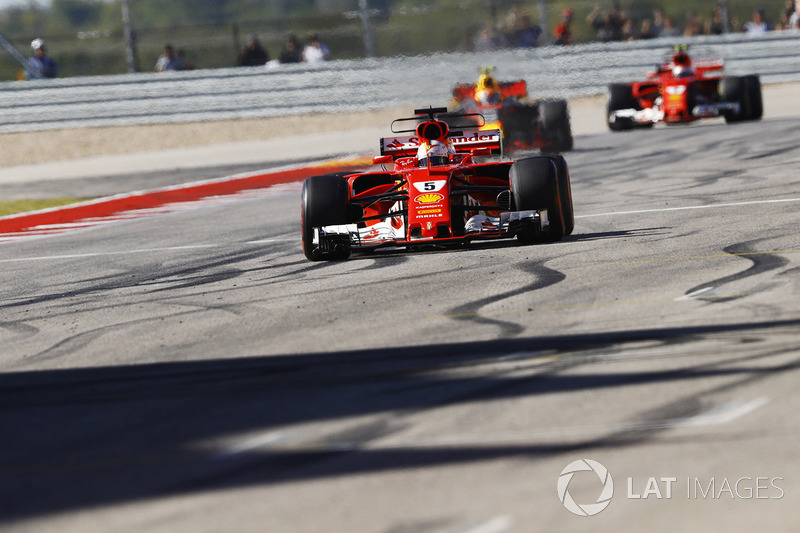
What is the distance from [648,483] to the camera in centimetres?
383

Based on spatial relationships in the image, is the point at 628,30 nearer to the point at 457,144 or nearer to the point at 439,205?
the point at 457,144

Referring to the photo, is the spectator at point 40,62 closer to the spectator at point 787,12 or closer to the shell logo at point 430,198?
the spectator at point 787,12

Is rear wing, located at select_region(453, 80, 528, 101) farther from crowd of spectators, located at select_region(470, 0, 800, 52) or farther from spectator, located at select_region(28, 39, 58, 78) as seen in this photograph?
spectator, located at select_region(28, 39, 58, 78)

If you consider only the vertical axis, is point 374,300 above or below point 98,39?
below

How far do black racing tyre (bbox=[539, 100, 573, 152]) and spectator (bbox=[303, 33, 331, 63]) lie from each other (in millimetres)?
9961

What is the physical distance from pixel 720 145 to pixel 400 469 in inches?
530

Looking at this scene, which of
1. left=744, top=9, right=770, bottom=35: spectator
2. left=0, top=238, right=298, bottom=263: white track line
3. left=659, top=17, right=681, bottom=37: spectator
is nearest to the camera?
left=0, top=238, right=298, bottom=263: white track line

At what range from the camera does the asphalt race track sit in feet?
12.4

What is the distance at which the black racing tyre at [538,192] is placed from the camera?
8.95 meters

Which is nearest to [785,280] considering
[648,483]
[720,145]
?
[648,483]

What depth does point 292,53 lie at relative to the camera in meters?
26.4

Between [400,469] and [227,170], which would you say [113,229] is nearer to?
[227,170]

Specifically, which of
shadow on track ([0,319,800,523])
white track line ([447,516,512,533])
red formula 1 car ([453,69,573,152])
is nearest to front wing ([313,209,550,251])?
shadow on track ([0,319,800,523])

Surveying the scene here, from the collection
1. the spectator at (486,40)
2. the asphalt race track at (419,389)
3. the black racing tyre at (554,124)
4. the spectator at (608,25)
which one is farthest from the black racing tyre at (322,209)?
the spectator at (608,25)
